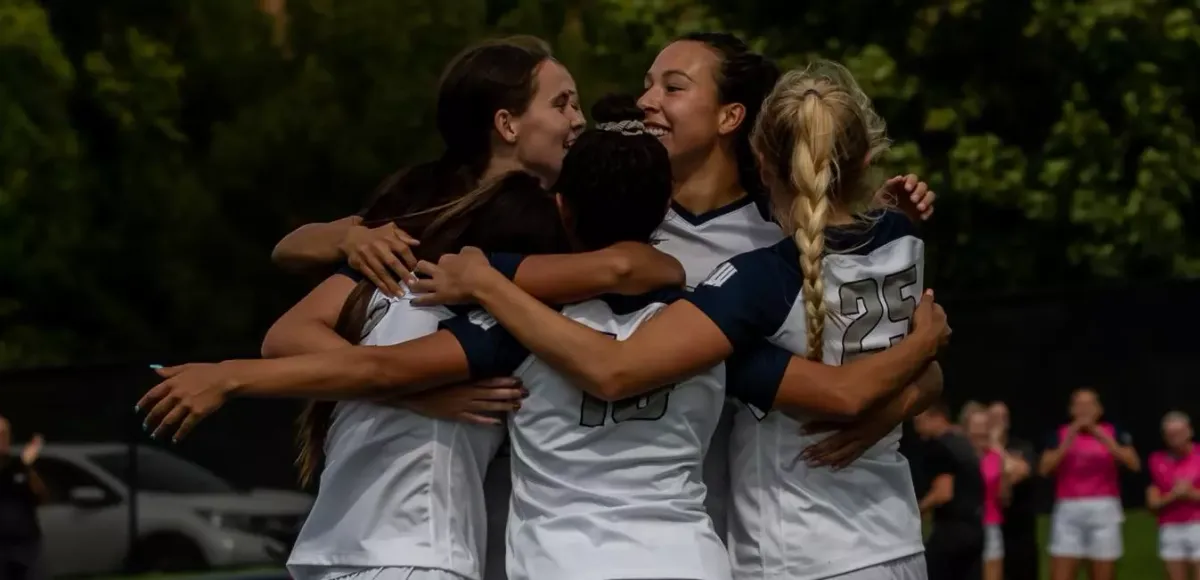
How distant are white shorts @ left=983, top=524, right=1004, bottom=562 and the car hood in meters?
4.95

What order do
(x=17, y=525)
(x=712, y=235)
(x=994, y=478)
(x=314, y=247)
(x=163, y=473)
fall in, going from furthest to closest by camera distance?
1. (x=163, y=473)
2. (x=994, y=478)
3. (x=17, y=525)
4. (x=712, y=235)
5. (x=314, y=247)

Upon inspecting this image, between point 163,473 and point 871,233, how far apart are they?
11.8 meters

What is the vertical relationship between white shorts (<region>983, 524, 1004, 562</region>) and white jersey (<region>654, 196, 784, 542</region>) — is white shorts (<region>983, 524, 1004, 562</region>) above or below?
below

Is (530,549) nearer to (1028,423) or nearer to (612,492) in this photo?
(612,492)

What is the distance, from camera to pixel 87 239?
91.9ft

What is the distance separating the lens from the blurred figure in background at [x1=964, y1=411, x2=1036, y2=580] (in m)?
13.5

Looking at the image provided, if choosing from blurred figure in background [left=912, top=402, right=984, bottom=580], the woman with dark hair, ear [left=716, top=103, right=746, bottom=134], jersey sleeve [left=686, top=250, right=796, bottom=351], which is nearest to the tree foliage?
blurred figure in background [left=912, top=402, right=984, bottom=580]

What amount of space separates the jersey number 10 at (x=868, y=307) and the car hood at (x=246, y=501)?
1150cm

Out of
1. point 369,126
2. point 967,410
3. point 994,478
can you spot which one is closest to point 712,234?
point 994,478

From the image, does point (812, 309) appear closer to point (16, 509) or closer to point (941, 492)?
point (941, 492)

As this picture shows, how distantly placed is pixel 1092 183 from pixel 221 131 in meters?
11.6

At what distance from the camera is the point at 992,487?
13.4 metres

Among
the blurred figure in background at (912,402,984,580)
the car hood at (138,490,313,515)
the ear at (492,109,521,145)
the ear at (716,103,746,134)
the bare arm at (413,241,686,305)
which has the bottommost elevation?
the car hood at (138,490,313,515)

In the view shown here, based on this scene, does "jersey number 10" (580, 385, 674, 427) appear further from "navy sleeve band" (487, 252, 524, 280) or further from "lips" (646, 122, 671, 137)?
"lips" (646, 122, 671, 137)
